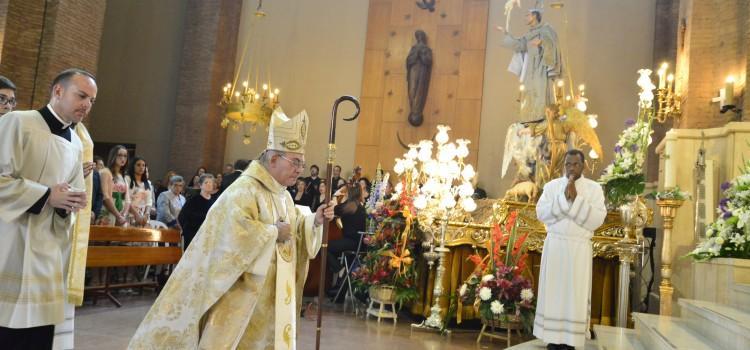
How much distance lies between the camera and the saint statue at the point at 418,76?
12836 millimetres

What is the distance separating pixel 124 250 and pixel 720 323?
226 inches

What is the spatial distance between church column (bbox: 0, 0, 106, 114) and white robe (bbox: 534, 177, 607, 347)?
815 cm

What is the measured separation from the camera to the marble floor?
5521 mm

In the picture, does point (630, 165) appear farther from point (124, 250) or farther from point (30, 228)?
point (30, 228)

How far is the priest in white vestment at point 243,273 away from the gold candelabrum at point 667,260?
179 inches

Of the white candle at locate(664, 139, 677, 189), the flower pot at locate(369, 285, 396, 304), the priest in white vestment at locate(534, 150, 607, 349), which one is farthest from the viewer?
the flower pot at locate(369, 285, 396, 304)

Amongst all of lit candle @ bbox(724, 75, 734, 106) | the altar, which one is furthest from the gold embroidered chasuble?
lit candle @ bbox(724, 75, 734, 106)

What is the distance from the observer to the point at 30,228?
115 inches

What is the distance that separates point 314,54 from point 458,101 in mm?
3435

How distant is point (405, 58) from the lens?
13258mm

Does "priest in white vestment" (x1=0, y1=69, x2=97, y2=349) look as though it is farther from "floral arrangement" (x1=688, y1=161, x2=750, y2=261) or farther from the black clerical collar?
"floral arrangement" (x1=688, y1=161, x2=750, y2=261)

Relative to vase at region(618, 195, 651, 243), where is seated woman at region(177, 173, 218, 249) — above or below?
below

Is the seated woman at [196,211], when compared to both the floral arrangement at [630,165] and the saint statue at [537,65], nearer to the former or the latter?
the floral arrangement at [630,165]

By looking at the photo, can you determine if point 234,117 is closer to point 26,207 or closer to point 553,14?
point 553,14
